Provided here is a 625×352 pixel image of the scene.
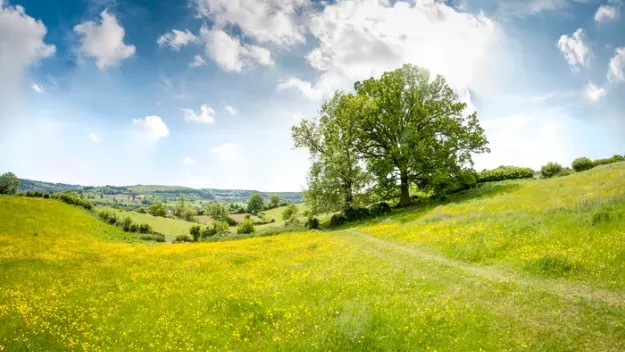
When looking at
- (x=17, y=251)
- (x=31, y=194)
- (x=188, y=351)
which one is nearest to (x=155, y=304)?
(x=188, y=351)

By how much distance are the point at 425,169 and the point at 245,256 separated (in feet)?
103

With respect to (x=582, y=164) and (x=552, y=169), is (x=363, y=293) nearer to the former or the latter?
(x=552, y=169)

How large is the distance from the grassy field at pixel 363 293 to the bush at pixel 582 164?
83.4 ft

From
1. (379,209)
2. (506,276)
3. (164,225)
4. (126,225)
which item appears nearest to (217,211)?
(164,225)

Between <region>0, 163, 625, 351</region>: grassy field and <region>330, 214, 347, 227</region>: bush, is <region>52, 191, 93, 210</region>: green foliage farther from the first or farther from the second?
<region>330, 214, 347, 227</region>: bush

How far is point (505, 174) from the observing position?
2207 inches

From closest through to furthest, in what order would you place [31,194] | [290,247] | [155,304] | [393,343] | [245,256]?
[393,343] → [155,304] → [245,256] → [290,247] → [31,194]

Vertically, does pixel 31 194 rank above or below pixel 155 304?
above

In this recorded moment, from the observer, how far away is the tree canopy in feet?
157

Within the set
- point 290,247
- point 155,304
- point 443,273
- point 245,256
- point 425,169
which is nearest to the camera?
point 155,304

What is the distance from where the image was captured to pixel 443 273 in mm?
18328

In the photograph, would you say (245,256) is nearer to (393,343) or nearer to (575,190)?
(393,343)

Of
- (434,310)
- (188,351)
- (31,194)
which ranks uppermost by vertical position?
(31,194)

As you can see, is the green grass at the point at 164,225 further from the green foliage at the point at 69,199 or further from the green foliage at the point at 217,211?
the green foliage at the point at 217,211
